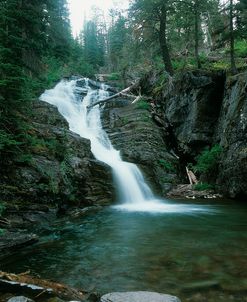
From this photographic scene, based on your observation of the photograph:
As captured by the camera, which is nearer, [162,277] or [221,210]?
[162,277]

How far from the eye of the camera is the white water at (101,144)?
1454 cm

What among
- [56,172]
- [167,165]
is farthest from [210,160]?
[56,172]

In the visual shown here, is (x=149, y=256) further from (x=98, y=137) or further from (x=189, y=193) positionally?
(x=98, y=137)

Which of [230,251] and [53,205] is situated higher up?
[53,205]

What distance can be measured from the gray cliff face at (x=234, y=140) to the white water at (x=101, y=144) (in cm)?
281

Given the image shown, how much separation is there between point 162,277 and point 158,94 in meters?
18.3

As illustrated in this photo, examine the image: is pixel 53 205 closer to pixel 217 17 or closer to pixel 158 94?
pixel 158 94

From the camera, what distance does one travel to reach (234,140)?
14938 mm

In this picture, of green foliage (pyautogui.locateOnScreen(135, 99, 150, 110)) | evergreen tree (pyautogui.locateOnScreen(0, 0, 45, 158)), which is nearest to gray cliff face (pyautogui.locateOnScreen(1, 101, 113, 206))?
evergreen tree (pyautogui.locateOnScreen(0, 0, 45, 158))

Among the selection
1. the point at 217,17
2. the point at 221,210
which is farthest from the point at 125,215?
the point at 217,17

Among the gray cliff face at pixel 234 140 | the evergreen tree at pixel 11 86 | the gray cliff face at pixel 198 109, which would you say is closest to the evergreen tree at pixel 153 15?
the gray cliff face at pixel 198 109

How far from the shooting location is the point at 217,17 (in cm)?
2130

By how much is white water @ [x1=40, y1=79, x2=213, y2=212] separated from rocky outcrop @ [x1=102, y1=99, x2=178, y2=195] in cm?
51

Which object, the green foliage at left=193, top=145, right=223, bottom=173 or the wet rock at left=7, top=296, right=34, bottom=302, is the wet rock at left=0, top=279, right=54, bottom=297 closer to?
the wet rock at left=7, top=296, right=34, bottom=302
